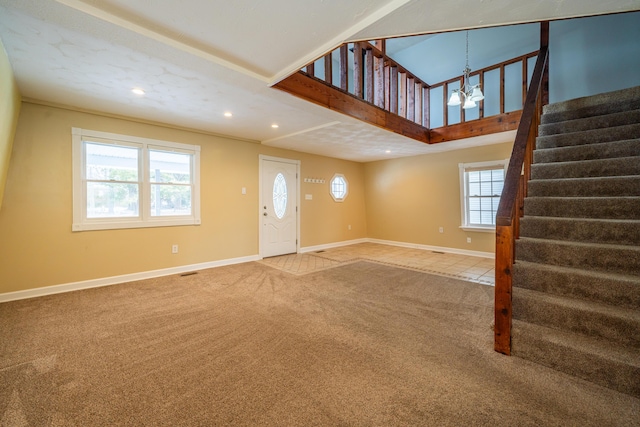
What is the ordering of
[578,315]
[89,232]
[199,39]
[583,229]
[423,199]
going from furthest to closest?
1. [423,199]
2. [89,232]
3. [583,229]
4. [199,39]
5. [578,315]

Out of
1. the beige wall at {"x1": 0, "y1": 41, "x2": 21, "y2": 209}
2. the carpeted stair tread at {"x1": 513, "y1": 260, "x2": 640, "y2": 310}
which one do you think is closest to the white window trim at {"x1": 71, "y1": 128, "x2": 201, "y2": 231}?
the beige wall at {"x1": 0, "y1": 41, "x2": 21, "y2": 209}

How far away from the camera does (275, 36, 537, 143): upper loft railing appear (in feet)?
10.7

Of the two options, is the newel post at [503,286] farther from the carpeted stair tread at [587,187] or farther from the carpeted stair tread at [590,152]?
the carpeted stair tread at [590,152]

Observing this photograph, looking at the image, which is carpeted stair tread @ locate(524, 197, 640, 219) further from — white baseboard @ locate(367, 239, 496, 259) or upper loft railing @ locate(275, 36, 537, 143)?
white baseboard @ locate(367, 239, 496, 259)

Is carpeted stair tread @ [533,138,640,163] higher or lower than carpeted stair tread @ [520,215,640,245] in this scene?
higher

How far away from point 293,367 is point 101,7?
272 cm

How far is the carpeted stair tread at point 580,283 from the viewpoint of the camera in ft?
5.76

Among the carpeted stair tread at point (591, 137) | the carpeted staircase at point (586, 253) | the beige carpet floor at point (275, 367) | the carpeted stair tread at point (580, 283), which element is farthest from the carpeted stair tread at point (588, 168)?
the beige carpet floor at point (275, 367)

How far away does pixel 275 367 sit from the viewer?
1.83 meters

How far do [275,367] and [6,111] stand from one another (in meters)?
3.44

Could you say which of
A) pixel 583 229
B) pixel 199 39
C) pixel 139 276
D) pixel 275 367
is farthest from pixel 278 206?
pixel 583 229

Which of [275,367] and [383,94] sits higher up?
[383,94]

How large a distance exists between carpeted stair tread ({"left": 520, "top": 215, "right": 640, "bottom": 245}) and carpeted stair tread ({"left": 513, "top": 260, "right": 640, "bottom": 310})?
34cm

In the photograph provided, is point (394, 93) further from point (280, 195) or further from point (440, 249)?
point (440, 249)
